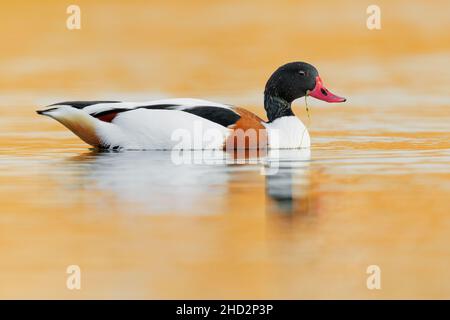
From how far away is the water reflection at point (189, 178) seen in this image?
8523 mm

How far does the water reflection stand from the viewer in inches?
336

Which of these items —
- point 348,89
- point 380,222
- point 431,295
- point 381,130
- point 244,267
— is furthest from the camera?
point 348,89

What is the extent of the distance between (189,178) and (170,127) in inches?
Result: 98.5

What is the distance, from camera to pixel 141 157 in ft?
38.3

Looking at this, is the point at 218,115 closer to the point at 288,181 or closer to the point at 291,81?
the point at 291,81

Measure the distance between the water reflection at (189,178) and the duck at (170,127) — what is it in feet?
0.58

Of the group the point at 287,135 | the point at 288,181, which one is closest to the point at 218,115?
the point at 287,135

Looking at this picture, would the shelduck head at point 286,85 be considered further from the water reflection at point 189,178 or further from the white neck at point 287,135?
the water reflection at point 189,178

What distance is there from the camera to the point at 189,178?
32.3ft

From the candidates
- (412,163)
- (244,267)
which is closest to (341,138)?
(412,163)

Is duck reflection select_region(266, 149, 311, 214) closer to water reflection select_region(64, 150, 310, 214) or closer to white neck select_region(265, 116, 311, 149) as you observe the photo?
water reflection select_region(64, 150, 310, 214)

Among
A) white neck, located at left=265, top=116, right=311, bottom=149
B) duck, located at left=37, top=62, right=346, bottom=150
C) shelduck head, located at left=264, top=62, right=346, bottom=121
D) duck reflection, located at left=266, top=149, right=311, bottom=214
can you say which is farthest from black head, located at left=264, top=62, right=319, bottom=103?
duck reflection, located at left=266, top=149, right=311, bottom=214

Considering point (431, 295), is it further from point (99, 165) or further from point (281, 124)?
point (281, 124)

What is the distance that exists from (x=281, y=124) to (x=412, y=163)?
2.23m
